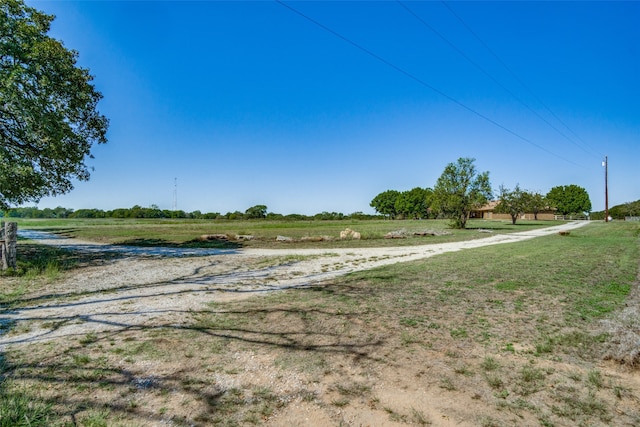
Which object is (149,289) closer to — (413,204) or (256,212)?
(256,212)

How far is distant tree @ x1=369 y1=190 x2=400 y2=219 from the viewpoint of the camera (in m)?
132

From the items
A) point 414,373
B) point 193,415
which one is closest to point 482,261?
point 414,373

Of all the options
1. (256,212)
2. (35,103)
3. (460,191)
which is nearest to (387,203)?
(256,212)

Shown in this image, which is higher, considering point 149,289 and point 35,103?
point 35,103

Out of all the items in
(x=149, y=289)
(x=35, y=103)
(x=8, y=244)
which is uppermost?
(x=35, y=103)

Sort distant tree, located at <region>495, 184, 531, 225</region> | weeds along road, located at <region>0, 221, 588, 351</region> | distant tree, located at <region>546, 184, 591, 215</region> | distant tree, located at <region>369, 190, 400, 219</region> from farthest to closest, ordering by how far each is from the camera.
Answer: distant tree, located at <region>369, 190, 400, 219</region> < distant tree, located at <region>546, 184, 591, 215</region> < distant tree, located at <region>495, 184, 531, 225</region> < weeds along road, located at <region>0, 221, 588, 351</region>

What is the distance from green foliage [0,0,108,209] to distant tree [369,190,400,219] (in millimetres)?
120356

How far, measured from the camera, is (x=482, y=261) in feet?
44.6

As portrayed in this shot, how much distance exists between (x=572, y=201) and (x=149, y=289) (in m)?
134

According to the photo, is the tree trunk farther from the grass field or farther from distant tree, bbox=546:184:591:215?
distant tree, bbox=546:184:591:215

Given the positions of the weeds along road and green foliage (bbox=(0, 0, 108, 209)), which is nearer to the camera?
the weeds along road

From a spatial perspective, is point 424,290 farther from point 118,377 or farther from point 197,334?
point 118,377

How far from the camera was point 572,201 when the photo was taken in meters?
110

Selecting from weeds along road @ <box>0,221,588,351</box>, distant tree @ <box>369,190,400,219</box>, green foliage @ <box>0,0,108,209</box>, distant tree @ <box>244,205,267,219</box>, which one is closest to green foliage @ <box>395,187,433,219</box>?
distant tree @ <box>369,190,400,219</box>
